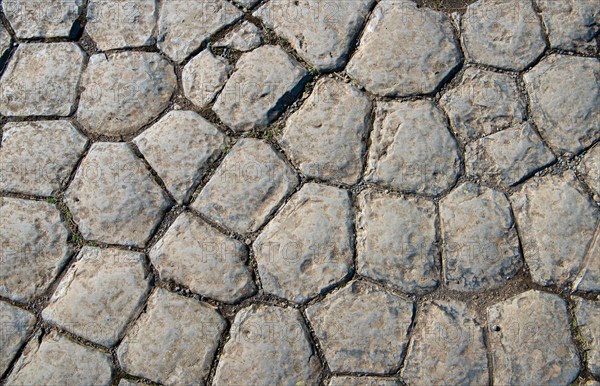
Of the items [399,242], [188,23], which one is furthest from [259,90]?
[399,242]

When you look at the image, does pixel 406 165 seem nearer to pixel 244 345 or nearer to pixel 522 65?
pixel 522 65

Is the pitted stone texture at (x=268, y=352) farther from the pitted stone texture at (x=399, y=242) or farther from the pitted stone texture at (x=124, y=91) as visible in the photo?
the pitted stone texture at (x=124, y=91)

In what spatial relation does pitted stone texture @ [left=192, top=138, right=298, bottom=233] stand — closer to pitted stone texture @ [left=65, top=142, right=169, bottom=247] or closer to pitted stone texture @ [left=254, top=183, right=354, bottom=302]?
pitted stone texture @ [left=254, top=183, right=354, bottom=302]

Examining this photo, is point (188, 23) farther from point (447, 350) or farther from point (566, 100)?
point (447, 350)

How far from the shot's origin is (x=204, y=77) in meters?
3.29

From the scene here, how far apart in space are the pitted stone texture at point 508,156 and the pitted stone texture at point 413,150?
0.10 m

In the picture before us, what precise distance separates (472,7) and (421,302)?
5.25 feet

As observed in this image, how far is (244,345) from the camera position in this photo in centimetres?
289

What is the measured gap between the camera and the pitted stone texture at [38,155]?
316 cm

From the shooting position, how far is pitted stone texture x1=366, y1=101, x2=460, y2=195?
308 cm

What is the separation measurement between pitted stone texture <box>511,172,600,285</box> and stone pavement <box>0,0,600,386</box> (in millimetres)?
10

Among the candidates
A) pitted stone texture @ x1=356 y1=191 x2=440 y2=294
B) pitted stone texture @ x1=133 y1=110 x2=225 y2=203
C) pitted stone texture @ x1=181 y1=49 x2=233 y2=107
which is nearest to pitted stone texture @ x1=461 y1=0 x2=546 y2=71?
pitted stone texture @ x1=356 y1=191 x2=440 y2=294

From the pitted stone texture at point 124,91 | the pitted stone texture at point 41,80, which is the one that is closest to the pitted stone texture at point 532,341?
the pitted stone texture at point 124,91

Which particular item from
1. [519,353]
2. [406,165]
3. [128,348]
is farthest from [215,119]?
[519,353]
